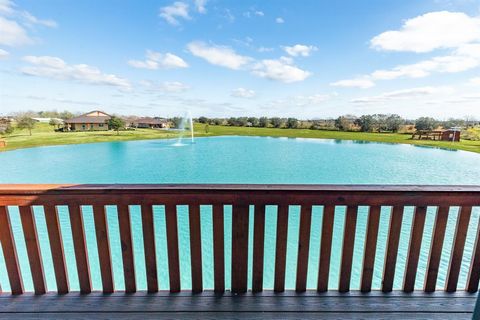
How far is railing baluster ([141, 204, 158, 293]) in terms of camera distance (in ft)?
4.38

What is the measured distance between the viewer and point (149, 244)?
1406 mm

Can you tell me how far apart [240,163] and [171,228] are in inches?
523

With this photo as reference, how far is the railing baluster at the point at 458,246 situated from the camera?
4.50 feet

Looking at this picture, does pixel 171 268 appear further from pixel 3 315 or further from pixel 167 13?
pixel 167 13

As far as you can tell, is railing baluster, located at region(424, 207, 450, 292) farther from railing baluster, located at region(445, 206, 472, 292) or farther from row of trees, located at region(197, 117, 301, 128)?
row of trees, located at region(197, 117, 301, 128)

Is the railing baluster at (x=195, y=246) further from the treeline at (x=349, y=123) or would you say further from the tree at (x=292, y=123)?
the tree at (x=292, y=123)

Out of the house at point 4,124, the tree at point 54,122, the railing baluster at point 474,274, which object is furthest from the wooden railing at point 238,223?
the tree at point 54,122

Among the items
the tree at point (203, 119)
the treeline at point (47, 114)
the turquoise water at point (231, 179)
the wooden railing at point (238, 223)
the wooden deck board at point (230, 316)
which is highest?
the treeline at point (47, 114)

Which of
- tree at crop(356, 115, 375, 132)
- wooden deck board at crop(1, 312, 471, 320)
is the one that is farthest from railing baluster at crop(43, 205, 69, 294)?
tree at crop(356, 115, 375, 132)

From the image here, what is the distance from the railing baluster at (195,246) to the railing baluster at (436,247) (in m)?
1.39

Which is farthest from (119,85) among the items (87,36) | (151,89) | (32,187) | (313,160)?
(32,187)

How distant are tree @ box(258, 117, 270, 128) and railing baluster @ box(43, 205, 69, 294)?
39.2 meters

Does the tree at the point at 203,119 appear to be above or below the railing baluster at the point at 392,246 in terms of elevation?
above

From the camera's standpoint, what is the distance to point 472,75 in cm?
284
